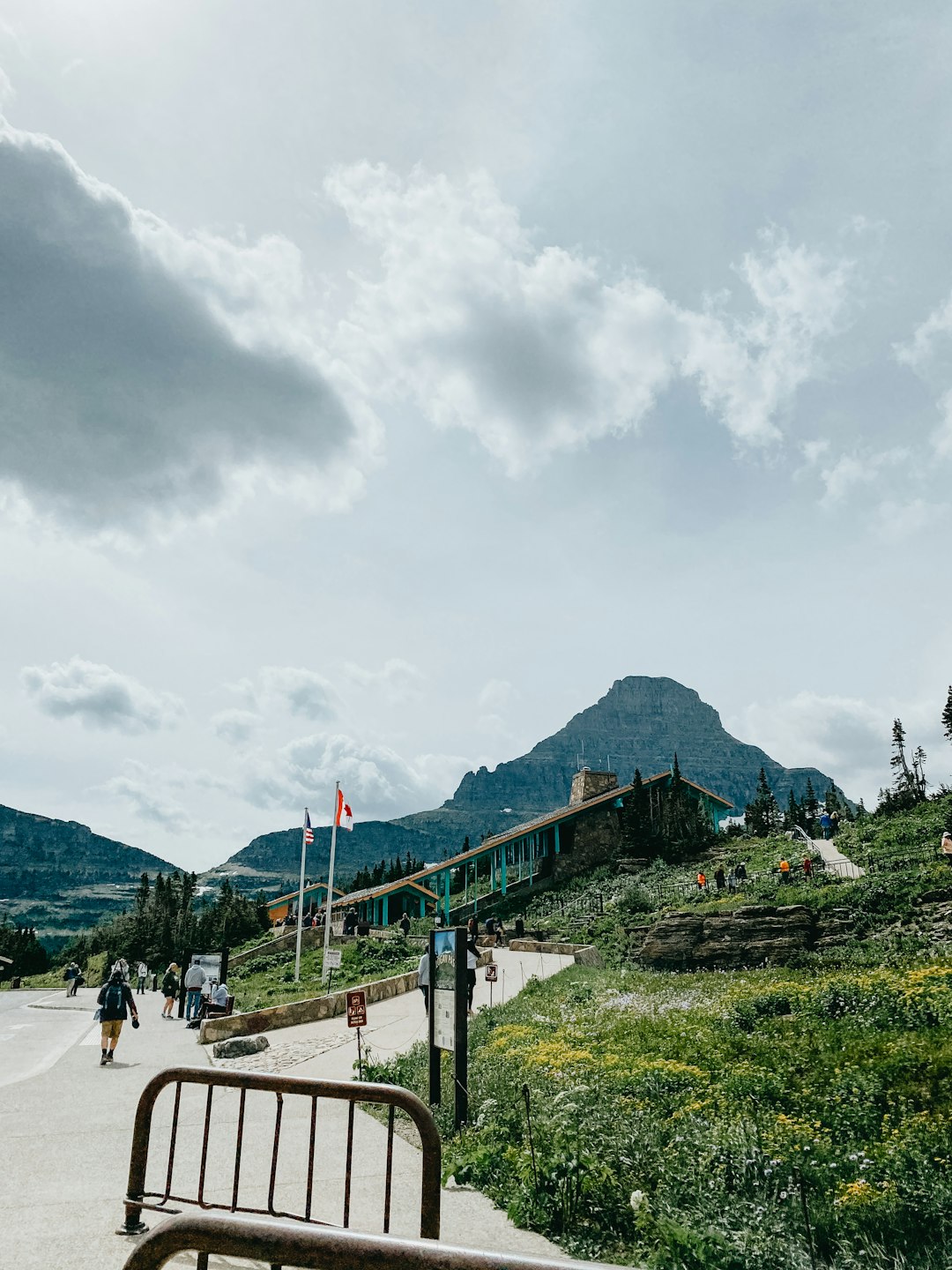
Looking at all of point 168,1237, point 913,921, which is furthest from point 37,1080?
point 913,921

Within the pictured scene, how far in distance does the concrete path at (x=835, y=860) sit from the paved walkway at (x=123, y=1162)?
22.1 m

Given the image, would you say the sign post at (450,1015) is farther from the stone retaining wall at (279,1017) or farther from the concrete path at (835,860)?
the concrete path at (835,860)

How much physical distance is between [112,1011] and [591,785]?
168 ft

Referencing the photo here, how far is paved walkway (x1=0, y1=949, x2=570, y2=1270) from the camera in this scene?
5.50 m

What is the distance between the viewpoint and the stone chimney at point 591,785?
61459 mm

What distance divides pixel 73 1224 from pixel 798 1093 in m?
6.98

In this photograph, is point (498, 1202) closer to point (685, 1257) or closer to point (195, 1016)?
point (685, 1257)

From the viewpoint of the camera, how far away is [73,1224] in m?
5.64

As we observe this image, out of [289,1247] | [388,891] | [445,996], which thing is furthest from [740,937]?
[388,891]

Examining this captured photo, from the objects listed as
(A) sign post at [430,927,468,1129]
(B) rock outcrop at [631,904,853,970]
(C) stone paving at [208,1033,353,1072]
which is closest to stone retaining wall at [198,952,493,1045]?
(C) stone paving at [208,1033,353,1072]

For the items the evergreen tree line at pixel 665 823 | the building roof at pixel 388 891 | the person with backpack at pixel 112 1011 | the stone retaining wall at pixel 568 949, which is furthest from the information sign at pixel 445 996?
the building roof at pixel 388 891

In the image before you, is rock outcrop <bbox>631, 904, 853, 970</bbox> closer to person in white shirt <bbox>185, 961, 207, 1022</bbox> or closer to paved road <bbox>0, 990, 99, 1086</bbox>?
person in white shirt <bbox>185, 961, 207, 1022</bbox>

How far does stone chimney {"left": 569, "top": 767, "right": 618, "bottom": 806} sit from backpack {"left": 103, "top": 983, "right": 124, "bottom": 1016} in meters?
49.5

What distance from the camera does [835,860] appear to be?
33844mm
